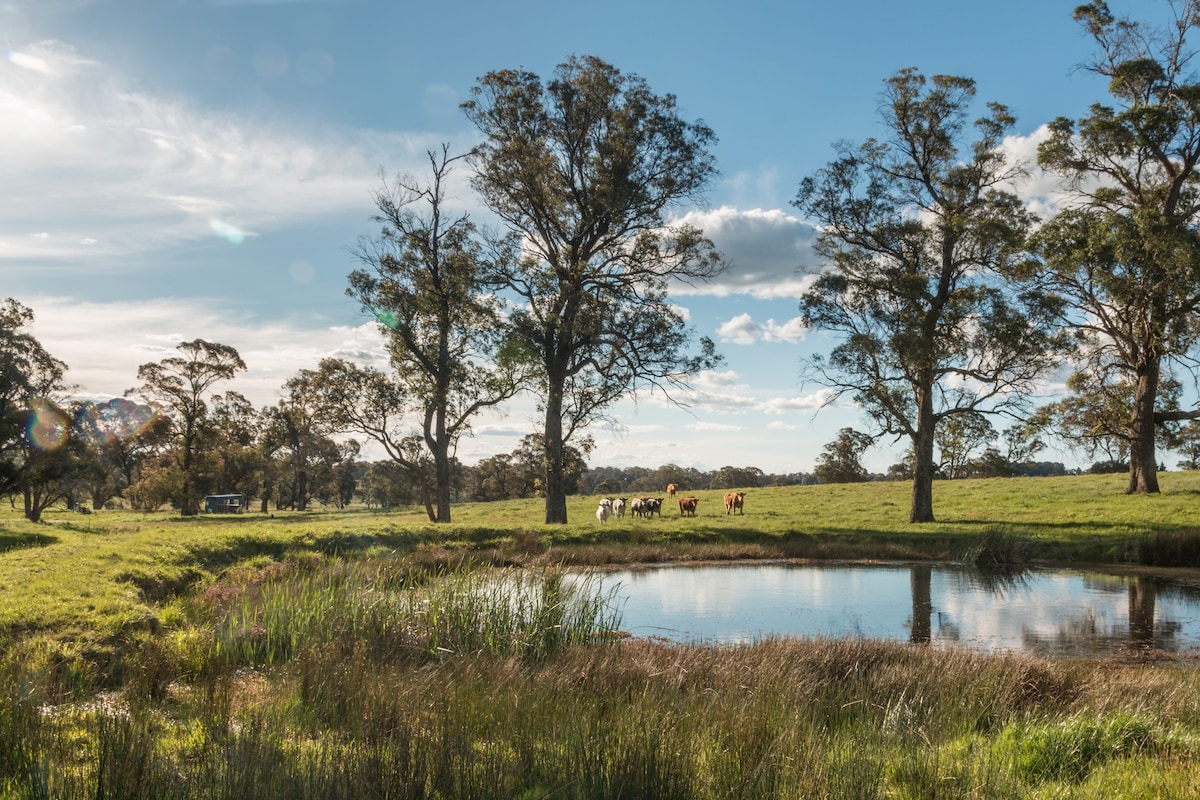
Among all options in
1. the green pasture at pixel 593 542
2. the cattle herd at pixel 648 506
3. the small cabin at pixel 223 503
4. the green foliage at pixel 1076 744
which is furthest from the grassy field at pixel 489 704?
the small cabin at pixel 223 503

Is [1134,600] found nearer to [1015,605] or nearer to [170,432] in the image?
[1015,605]

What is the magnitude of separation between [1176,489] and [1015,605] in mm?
21265

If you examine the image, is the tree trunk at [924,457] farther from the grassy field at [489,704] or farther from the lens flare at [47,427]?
the lens flare at [47,427]

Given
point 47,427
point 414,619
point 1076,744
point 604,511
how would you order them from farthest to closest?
point 47,427 → point 604,511 → point 414,619 → point 1076,744

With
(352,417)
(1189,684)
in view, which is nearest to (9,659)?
(1189,684)

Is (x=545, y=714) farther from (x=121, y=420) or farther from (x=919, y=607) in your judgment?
(x=121, y=420)

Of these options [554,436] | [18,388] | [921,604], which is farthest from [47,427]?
[921,604]

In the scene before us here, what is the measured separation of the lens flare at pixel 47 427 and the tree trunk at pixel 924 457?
3862 cm

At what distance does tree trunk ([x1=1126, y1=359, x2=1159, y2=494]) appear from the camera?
3058 cm

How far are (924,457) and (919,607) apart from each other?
49.2 ft

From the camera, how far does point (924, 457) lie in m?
29.2

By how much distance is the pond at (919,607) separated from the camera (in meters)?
12.4

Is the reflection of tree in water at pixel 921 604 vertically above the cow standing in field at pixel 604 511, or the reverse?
the cow standing in field at pixel 604 511

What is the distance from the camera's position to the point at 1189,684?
27.8 feet
